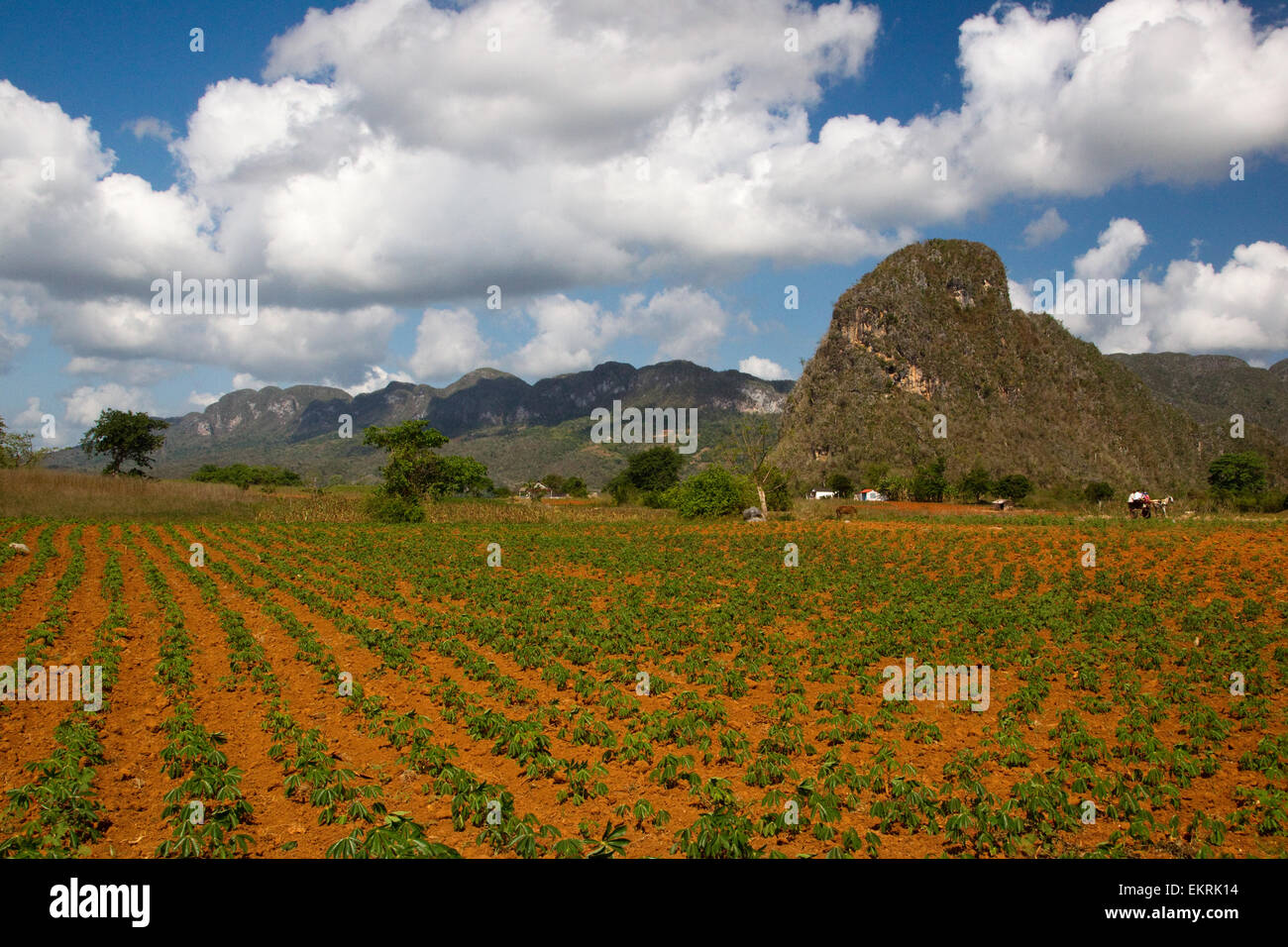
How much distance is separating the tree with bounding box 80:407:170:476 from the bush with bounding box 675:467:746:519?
172 feet

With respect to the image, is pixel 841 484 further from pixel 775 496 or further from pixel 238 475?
pixel 238 475

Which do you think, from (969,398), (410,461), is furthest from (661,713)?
(969,398)

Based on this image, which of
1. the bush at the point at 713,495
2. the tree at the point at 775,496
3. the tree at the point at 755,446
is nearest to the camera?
the bush at the point at 713,495

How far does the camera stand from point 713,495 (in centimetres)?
4178

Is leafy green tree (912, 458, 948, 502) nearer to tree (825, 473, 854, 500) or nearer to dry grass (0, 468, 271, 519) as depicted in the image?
tree (825, 473, 854, 500)

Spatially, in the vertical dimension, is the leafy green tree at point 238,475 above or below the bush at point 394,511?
above

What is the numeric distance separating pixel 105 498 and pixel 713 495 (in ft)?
111

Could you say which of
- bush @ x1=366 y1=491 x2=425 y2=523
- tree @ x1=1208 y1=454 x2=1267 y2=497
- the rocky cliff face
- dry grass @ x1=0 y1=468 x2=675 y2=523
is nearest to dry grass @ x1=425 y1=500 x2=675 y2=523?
dry grass @ x1=0 y1=468 x2=675 y2=523

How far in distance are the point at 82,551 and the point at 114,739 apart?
18.9 m

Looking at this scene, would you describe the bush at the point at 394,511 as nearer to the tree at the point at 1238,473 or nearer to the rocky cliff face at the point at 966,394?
the rocky cliff face at the point at 966,394

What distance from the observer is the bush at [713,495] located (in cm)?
4156

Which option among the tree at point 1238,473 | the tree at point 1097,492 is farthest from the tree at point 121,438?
the tree at point 1238,473

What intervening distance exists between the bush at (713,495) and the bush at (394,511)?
15492 mm

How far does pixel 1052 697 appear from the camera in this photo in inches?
376
